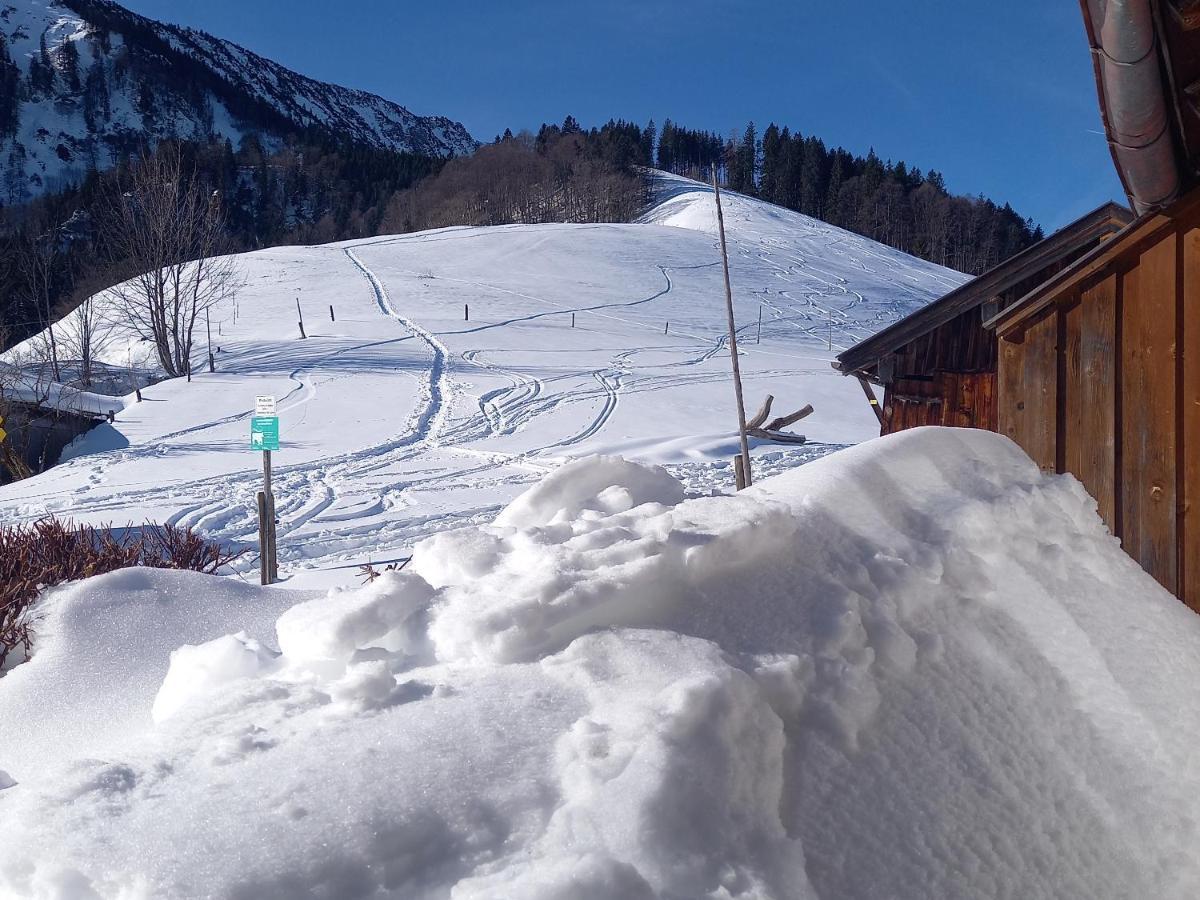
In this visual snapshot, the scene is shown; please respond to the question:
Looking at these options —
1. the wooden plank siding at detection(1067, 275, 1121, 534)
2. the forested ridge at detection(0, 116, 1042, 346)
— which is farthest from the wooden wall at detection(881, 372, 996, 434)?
the forested ridge at detection(0, 116, 1042, 346)

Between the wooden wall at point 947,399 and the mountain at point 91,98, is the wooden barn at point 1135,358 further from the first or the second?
the mountain at point 91,98

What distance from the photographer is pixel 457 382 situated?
27625mm

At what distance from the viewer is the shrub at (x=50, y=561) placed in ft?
15.0

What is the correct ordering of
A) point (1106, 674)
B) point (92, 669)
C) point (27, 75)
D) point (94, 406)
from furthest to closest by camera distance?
point (27, 75)
point (94, 406)
point (92, 669)
point (1106, 674)

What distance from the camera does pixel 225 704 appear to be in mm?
1868

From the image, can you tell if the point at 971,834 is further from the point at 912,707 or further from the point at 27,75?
the point at 27,75

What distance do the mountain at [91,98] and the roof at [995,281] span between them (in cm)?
13708

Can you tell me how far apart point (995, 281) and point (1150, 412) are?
23.0 feet

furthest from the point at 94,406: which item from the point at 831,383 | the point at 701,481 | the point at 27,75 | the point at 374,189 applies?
the point at 27,75

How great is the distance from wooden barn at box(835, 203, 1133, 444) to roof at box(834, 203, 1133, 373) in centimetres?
1

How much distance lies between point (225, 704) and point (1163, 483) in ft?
12.4

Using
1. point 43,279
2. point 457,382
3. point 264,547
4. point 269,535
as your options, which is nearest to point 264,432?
point 269,535

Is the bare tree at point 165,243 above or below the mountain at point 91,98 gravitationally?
below

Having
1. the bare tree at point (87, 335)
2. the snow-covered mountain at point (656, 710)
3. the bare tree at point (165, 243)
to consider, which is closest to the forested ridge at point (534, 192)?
the bare tree at point (87, 335)
